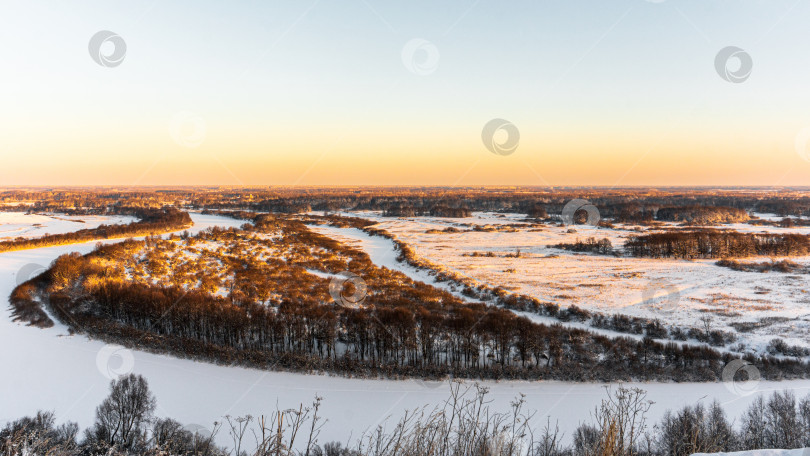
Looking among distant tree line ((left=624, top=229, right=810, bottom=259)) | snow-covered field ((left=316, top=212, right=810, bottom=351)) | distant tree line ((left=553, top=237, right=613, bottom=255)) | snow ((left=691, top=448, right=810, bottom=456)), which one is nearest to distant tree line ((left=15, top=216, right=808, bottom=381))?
snow-covered field ((left=316, top=212, right=810, bottom=351))

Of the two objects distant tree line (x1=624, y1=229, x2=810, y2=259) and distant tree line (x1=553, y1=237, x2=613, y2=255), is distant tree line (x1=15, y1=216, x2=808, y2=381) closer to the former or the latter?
distant tree line (x1=553, y1=237, x2=613, y2=255)

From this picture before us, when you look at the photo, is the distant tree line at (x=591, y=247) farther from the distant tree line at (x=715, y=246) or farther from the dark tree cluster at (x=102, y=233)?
the dark tree cluster at (x=102, y=233)

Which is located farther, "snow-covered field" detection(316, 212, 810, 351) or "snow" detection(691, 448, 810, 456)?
"snow-covered field" detection(316, 212, 810, 351)

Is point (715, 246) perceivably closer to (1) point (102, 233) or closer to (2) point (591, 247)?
(2) point (591, 247)

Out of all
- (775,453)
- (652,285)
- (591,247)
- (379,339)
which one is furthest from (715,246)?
(775,453)

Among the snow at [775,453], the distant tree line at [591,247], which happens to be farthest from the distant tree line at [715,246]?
the snow at [775,453]

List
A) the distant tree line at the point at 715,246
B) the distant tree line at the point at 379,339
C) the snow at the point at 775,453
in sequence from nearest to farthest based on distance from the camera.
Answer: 1. the snow at the point at 775,453
2. the distant tree line at the point at 379,339
3. the distant tree line at the point at 715,246

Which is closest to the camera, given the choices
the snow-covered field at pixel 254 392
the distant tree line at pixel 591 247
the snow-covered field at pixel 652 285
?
the snow-covered field at pixel 254 392
